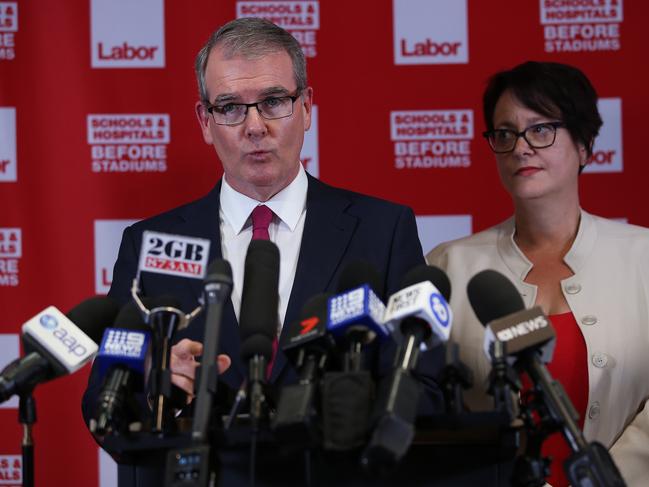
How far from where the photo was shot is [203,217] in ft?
7.75

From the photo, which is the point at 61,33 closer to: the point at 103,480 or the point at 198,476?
the point at 103,480

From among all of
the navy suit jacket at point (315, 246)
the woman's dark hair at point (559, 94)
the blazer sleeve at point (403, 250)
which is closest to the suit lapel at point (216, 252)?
the navy suit jacket at point (315, 246)

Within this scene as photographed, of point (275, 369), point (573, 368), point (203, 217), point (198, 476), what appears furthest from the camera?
point (573, 368)

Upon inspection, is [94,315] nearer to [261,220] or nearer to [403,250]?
[261,220]

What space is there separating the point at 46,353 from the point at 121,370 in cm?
12

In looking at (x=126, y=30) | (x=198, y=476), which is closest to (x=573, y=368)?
(x=198, y=476)

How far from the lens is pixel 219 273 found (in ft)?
4.64

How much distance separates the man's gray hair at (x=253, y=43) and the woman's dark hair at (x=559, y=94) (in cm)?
68

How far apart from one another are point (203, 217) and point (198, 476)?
3.76 ft

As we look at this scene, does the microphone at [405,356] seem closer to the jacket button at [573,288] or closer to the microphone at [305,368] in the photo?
the microphone at [305,368]

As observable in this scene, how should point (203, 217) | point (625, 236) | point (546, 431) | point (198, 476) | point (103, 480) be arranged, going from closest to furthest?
point (198, 476) → point (546, 431) → point (203, 217) → point (625, 236) → point (103, 480)

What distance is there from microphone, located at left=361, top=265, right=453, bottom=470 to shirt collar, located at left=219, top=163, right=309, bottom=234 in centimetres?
82

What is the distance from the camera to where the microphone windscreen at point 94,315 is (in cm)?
166

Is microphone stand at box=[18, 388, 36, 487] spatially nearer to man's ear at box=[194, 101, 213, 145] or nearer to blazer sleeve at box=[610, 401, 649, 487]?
man's ear at box=[194, 101, 213, 145]
